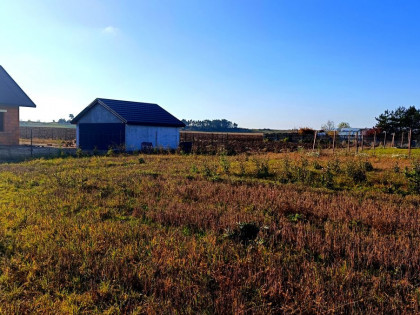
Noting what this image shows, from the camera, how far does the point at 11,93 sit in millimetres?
24484

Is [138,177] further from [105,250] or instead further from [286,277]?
[286,277]

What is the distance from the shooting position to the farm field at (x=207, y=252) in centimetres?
327

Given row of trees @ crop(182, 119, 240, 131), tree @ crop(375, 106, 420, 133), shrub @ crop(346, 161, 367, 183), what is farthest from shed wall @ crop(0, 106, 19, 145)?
row of trees @ crop(182, 119, 240, 131)

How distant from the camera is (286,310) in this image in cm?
310

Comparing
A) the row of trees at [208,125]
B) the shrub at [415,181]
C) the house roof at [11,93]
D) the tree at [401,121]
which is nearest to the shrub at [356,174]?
the shrub at [415,181]

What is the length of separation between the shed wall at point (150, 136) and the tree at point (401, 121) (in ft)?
105

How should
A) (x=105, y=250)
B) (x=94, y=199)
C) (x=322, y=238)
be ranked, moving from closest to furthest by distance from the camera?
(x=105, y=250), (x=322, y=238), (x=94, y=199)

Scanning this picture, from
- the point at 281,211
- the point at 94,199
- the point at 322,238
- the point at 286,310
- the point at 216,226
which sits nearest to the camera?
the point at 286,310

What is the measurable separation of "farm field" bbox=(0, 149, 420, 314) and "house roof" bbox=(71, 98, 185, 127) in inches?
658

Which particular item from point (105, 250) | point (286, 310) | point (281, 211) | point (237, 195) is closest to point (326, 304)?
point (286, 310)

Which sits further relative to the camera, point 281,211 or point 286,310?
point 281,211

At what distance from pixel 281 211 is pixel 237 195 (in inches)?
62.0

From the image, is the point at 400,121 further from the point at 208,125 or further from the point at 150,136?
the point at 208,125

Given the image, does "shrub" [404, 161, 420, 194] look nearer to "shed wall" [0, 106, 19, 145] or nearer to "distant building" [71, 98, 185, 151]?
"distant building" [71, 98, 185, 151]
